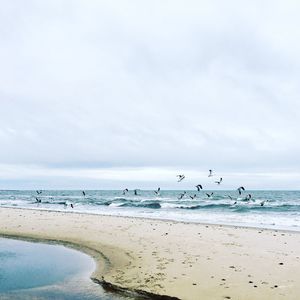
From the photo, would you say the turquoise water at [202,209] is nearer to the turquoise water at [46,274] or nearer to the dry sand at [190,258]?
the dry sand at [190,258]

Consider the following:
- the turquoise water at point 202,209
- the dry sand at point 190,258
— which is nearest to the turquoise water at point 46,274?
the dry sand at point 190,258

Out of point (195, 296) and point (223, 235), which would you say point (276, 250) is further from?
point (195, 296)

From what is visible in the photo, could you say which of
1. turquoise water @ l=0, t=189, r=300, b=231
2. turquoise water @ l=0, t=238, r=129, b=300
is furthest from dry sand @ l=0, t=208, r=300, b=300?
turquoise water @ l=0, t=189, r=300, b=231

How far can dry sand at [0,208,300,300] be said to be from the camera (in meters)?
11.2

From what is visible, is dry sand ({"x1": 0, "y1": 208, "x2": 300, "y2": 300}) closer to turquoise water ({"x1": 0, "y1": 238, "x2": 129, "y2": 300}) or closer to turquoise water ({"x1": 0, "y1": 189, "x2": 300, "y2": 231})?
turquoise water ({"x1": 0, "y1": 238, "x2": 129, "y2": 300})

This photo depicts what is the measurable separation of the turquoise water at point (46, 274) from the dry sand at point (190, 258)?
0.68 m

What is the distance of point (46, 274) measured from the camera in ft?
45.6

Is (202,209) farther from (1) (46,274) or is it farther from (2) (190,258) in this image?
(1) (46,274)

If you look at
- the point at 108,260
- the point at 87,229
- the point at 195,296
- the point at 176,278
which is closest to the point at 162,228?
the point at 87,229

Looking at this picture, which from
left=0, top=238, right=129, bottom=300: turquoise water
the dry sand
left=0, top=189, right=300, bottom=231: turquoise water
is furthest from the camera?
left=0, top=189, right=300, bottom=231: turquoise water

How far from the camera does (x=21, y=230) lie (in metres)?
25.8

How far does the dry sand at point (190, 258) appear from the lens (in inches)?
442

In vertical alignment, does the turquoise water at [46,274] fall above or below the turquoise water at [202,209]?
below

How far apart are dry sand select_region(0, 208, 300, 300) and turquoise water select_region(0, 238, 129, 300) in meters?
0.68
